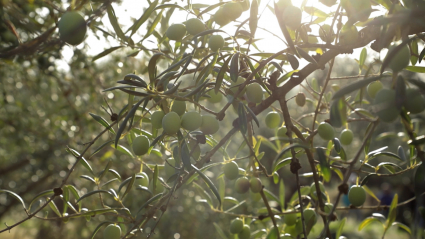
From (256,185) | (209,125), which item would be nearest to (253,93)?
(209,125)

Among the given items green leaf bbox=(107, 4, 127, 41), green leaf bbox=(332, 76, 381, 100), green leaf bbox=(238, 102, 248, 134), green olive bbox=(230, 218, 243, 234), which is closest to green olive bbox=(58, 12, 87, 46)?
green leaf bbox=(107, 4, 127, 41)

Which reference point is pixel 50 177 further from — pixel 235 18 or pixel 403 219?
pixel 403 219

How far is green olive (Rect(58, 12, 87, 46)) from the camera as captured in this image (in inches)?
18.9

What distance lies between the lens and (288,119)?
0.51m

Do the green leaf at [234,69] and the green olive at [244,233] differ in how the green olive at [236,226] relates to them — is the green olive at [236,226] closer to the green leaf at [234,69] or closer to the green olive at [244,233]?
the green olive at [244,233]

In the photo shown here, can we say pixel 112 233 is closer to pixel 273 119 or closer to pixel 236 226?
pixel 236 226

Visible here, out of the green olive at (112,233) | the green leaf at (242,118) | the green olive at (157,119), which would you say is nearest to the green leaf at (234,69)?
the green leaf at (242,118)

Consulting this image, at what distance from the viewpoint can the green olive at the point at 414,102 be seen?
310 mm

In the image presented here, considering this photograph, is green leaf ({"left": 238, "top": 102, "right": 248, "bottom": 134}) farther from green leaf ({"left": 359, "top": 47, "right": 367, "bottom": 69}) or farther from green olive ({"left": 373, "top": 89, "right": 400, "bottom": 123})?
green leaf ({"left": 359, "top": 47, "right": 367, "bottom": 69})

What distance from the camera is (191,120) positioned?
1.57ft

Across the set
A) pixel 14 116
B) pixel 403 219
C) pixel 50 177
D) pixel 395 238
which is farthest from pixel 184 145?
pixel 403 219

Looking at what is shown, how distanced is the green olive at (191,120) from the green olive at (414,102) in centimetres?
27

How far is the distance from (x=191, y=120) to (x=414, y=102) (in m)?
0.29

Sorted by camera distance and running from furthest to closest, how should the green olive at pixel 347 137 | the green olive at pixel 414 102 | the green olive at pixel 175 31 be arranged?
the green olive at pixel 347 137 < the green olive at pixel 175 31 < the green olive at pixel 414 102
